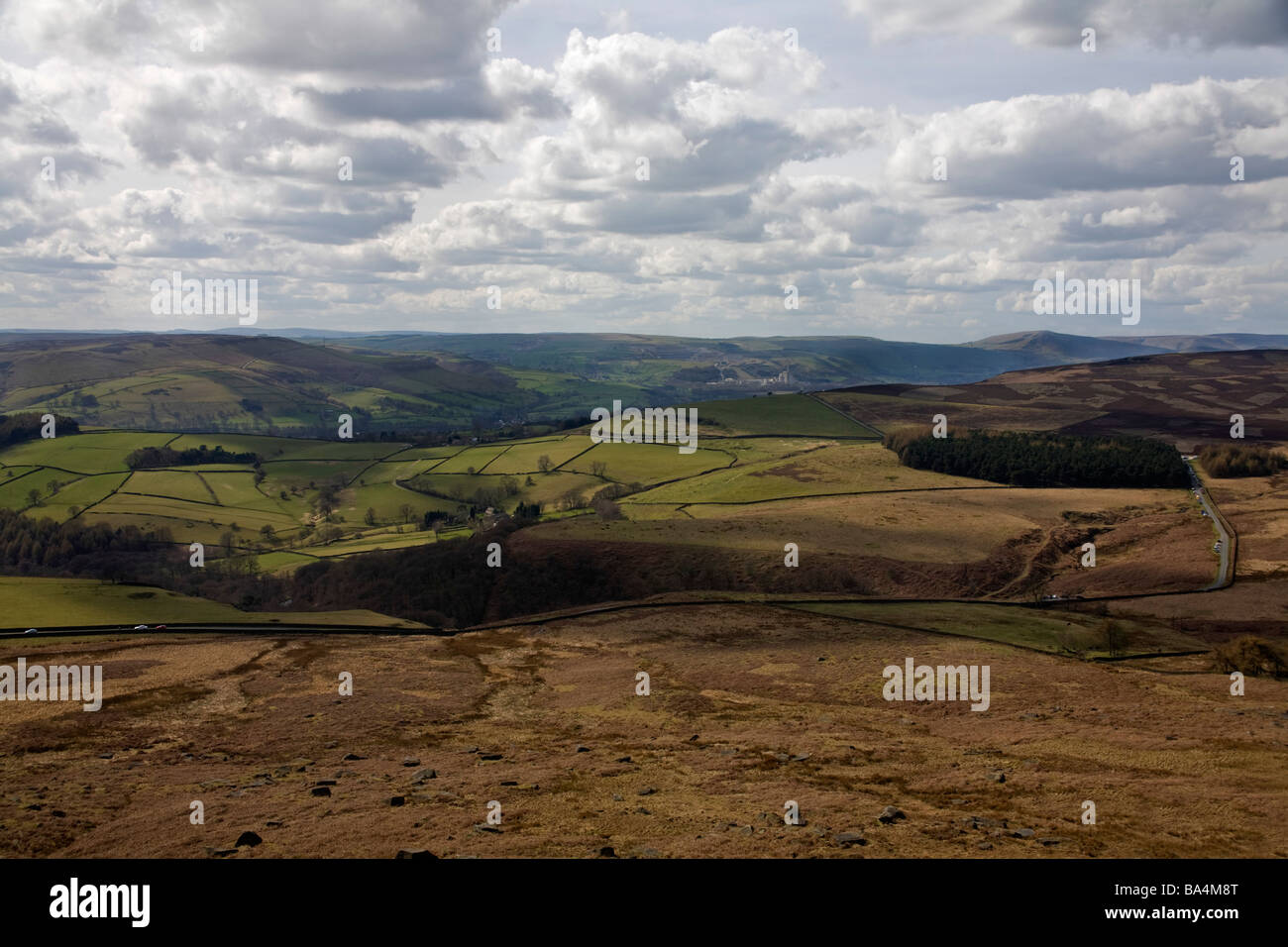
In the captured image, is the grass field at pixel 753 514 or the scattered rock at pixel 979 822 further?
the grass field at pixel 753 514

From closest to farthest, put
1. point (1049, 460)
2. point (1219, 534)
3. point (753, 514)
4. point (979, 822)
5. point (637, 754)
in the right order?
1. point (979, 822)
2. point (637, 754)
3. point (1219, 534)
4. point (753, 514)
5. point (1049, 460)

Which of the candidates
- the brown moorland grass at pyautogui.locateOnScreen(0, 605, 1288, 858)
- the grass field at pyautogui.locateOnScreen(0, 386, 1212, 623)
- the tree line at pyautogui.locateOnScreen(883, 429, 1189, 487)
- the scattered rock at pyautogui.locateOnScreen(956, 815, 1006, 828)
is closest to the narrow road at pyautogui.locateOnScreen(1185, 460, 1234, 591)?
the grass field at pyautogui.locateOnScreen(0, 386, 1212, 623)

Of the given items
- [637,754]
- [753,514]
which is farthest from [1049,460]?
[637,754]

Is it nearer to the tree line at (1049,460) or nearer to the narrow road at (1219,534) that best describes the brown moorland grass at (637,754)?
the narrow road at (1219,534)

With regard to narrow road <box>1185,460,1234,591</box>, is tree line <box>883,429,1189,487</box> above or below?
above

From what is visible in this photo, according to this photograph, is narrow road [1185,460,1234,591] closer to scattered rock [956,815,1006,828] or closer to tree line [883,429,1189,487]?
tree line [883,429,1189,487]

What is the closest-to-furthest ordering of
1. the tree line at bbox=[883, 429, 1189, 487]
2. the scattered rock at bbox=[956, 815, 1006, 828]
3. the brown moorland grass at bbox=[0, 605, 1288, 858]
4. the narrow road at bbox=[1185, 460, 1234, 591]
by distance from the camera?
the brown moorland grass at bbox=[0, 605, 1288, 858] → the scattered rock at bbox=[956, 815, 1006, 828] → the narrow road at bbox=[1185, 460, 1234, 591] → the tree line at bbox=[883, 429, 1189, 487]

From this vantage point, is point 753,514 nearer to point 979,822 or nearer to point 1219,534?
point 1219,534

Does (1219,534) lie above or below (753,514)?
below

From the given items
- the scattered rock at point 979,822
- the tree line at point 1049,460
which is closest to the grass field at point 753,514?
the tree line at point 1049,460

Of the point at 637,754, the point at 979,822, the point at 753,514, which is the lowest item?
the point at 637,754

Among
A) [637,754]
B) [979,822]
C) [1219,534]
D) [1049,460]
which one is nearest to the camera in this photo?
[979,822]
